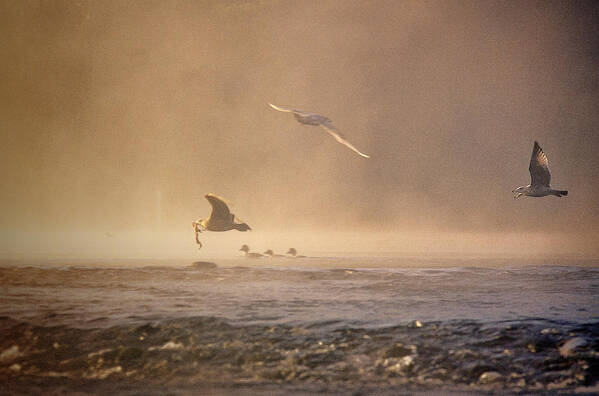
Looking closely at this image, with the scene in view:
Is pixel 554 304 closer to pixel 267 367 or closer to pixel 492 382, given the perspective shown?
pixel 492 382

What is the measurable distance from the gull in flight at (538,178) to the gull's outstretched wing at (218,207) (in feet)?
24.9

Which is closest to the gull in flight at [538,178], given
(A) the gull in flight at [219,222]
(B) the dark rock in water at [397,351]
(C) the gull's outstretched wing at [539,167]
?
(C) the gull's outstretched wing at [539,167]

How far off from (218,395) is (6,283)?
30.2 feet

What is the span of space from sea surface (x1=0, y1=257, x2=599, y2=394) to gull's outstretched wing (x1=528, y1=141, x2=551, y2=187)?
359 centimetres

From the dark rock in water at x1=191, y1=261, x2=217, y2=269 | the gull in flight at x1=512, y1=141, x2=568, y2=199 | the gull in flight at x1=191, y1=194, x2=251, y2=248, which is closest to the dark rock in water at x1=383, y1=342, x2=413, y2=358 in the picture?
the gull in flight at x1=512, y1=141, x2=568, y2=199

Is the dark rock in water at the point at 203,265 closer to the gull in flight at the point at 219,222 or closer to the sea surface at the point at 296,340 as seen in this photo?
the gull in flight at the point at 219,222

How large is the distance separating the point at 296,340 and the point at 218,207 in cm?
879

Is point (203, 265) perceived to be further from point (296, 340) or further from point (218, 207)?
point (296, 340)

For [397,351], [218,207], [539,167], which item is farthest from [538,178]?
[397,351]

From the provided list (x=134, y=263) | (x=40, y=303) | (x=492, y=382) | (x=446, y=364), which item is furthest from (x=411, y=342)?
(x=134, y=263)

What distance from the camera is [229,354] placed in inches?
289

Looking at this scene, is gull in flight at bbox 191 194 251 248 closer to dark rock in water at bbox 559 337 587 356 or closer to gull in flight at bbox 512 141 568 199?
gull in flight at bbox 512 141 568 199

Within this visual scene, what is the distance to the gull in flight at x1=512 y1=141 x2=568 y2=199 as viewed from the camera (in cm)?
1455

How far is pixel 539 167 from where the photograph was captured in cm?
1473
